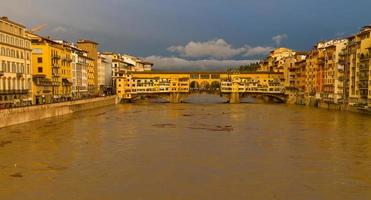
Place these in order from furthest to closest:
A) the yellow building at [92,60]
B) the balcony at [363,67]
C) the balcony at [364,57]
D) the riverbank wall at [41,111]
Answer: the yellow building at [92,60] < the balcony at [363,67] < the balcony at [364,57] < the riverbank wall at [41,111]

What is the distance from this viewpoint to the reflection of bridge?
93250 millimetres

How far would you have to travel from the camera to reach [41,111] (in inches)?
1858

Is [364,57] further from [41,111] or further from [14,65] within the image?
[14,65]

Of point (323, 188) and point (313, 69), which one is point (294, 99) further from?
point (323, 188)

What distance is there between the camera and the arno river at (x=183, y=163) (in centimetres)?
1775

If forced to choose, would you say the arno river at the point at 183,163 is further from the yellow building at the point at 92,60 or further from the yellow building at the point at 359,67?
the yellow building at the point at 92,60

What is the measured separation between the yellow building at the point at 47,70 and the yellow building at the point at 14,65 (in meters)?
6.33

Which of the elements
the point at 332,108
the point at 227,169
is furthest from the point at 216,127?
the point at 332,108

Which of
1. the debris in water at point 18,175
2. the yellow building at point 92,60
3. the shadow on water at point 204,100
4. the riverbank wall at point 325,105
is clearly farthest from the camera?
the shadow on water at point 204,100

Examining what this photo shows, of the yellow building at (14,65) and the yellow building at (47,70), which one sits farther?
the yellow building at (47,70)

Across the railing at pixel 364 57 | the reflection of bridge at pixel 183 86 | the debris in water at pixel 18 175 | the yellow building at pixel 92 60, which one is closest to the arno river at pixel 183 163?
the debris in water at pixel 18 175

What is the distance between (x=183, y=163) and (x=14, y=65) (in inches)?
1272

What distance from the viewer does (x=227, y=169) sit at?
71.6 feet

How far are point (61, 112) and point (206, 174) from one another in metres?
Result: 37.2
